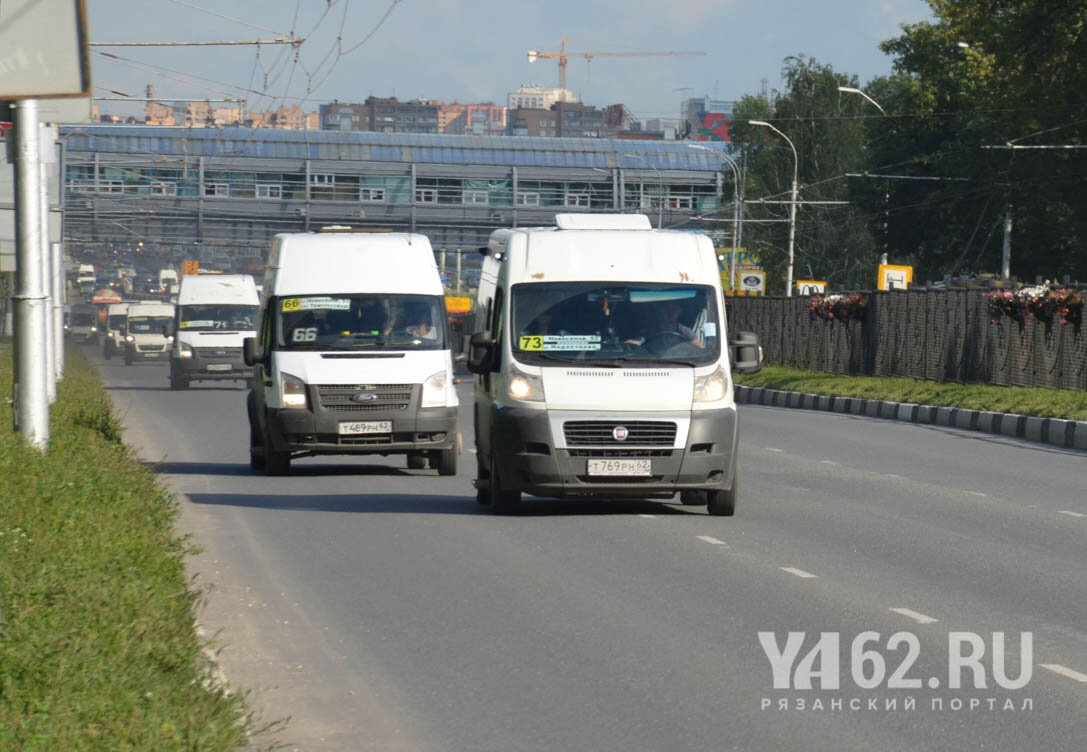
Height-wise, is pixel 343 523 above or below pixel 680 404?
below

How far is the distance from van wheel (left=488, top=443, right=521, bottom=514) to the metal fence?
17.8 meters

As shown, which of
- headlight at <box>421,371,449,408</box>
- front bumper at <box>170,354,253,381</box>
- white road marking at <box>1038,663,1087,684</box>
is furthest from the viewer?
front bumper at <box>170,354,253,381</box>

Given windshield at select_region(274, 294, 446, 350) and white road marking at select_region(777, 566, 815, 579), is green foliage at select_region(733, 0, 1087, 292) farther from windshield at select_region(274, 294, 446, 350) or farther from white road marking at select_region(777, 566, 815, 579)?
white road marking at select_region(777, 566, 815, 579)

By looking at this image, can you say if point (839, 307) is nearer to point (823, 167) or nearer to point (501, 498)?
point (501, 498)

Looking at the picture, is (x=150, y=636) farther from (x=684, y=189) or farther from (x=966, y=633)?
(x=684, y=189)

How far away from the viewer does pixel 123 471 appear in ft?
42.5

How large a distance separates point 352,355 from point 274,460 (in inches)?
48.4

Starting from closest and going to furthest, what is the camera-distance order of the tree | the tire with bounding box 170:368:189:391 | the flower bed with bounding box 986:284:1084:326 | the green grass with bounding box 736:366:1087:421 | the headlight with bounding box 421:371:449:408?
the headlight with bounding box 421:371:449:408 < the green grass with bounding box 736:366:1087:421 < the flower bed with bounding box 986:284:1084:326 < the tire with bounding box 170:368:189:391 < the tree

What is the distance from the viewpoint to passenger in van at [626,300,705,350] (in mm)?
14320

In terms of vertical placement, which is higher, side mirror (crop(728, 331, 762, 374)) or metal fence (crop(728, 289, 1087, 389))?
side mirror (crop(728, 331, 762, 374))

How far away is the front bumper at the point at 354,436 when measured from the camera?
723 inches

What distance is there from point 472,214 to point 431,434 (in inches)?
3278

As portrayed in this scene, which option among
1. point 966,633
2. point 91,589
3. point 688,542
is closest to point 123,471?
point 688,542

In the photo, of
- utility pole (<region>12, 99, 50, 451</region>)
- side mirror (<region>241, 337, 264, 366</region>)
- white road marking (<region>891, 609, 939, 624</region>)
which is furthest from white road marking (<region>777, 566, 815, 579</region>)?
side mirror (<region>241, 337, 264, 366</region>)
